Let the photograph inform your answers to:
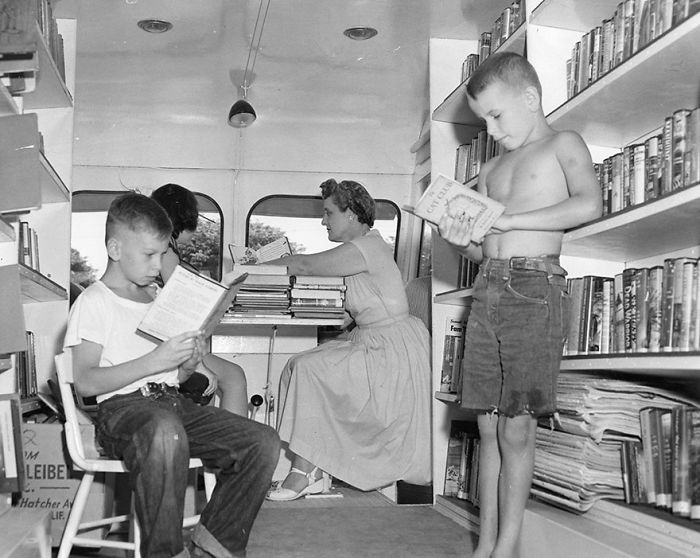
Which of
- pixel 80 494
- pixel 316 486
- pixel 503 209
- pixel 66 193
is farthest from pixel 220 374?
pixel 503 209

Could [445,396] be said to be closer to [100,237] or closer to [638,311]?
[638,311]

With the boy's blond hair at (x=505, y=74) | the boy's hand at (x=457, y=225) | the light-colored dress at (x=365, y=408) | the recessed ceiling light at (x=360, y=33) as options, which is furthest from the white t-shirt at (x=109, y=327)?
the recessed ceiling light at (x=360, y=33)

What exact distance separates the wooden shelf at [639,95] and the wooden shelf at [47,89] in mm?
1789

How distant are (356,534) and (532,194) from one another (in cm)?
141

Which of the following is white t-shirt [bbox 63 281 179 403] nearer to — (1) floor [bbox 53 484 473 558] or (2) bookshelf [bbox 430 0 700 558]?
(1) floor [bbox 53 484 473 558]

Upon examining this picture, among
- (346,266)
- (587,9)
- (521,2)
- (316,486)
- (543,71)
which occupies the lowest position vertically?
(316,486)

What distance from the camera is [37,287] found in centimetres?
300

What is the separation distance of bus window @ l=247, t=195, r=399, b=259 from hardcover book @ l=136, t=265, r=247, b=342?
11.6ft

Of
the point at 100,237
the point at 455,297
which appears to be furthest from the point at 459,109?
the point at 100,237

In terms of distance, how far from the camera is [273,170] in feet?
18.9

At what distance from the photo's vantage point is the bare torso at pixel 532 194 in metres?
2.37

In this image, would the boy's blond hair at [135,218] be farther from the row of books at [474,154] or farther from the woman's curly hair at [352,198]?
the woman's curly hair at [352,198]

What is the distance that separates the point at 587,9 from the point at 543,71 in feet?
0.78

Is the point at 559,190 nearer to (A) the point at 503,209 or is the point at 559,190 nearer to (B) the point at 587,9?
(A) the point at 503,209
